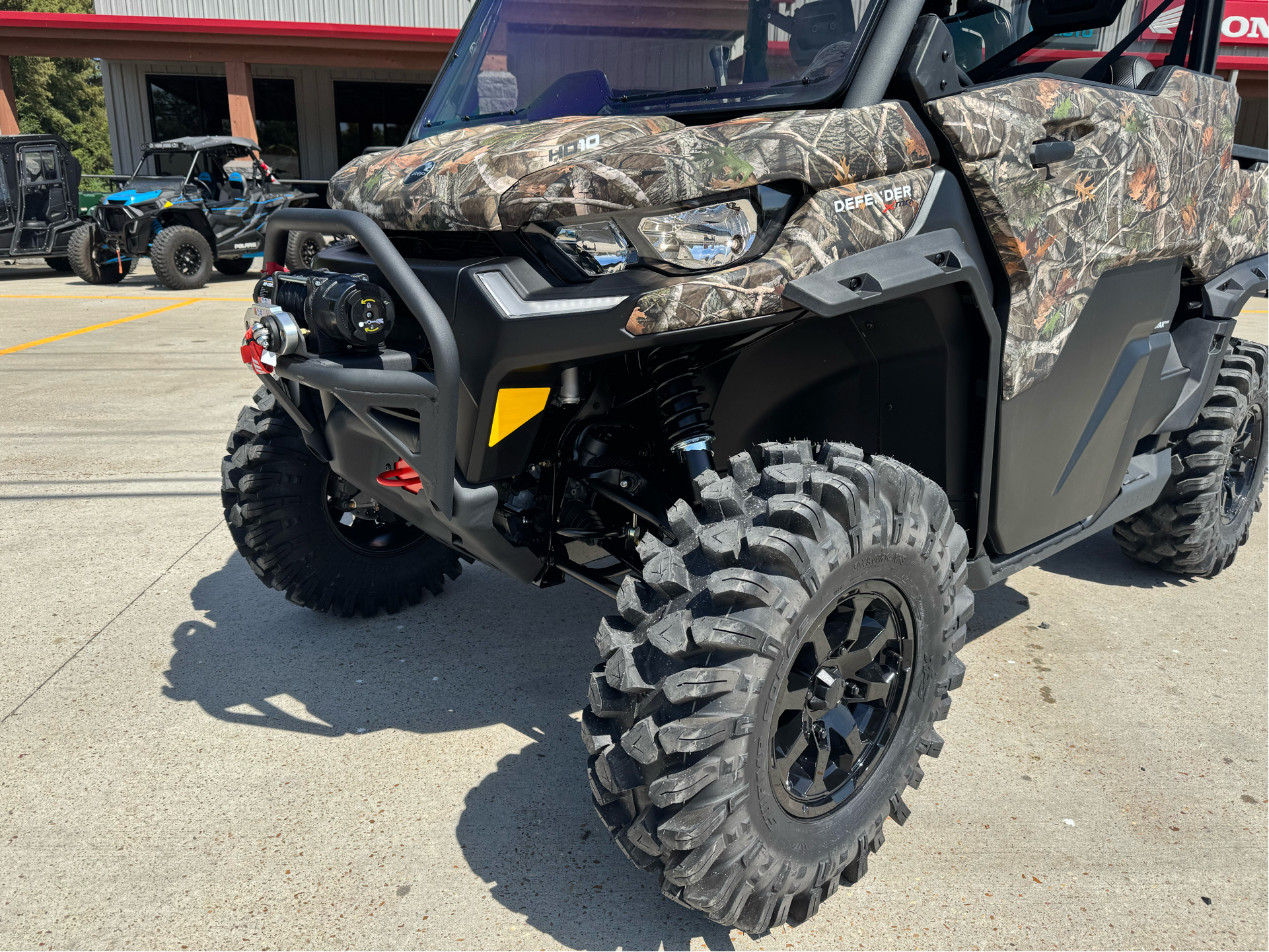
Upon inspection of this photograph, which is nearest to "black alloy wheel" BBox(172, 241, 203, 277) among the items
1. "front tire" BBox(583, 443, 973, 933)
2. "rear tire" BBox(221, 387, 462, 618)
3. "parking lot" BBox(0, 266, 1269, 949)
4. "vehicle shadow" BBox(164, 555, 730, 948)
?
"parking lot" BBox(0, 266, 1269, 949)

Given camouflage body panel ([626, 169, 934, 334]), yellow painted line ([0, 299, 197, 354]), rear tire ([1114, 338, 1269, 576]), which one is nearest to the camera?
camouflage body panel ([626, 169, 934, 334])

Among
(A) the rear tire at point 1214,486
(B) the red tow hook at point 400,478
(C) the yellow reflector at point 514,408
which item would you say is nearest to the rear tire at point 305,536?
(B) the red tow hook at point 400,478

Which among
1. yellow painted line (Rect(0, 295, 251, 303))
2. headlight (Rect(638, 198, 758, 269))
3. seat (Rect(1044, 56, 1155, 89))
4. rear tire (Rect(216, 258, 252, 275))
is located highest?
seat (Rect(1044, 56, 1155, 89))

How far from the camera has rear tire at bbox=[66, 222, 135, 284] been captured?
14656 mm

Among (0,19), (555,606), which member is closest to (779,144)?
(555,606)

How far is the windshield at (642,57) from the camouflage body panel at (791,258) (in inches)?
11.0

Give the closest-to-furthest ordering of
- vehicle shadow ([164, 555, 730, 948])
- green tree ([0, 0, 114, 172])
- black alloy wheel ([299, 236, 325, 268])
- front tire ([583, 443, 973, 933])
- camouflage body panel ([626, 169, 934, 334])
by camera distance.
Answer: front tire ([583, 443, 973, 933])
camouflage body panel ([626, 169, 934, 334])
vehicle shadow ([164, 555, 730, 948])
black alloy wheel ([299, 236, 325, 268])
green tree ([0, 0, 114, 172])

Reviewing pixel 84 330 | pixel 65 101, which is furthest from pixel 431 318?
pixel 65 101

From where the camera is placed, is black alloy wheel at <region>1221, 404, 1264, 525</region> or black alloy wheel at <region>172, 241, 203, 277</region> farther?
black alloy wheel at <region>172, 241, 203, 277</region>

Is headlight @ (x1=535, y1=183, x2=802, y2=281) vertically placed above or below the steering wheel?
above

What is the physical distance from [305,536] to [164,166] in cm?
1478

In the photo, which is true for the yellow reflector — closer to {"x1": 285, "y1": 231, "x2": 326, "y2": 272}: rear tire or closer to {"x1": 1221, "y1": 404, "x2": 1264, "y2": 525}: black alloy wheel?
{"x1": 285, "y1": 231, "x2": 326, "y2": 272}: rear tire

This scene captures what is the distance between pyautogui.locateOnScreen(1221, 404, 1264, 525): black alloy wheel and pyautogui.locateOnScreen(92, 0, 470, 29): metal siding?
18.9m

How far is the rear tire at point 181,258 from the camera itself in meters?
14.3
